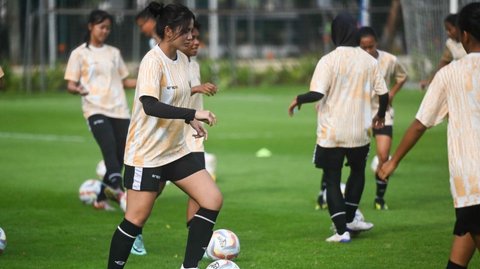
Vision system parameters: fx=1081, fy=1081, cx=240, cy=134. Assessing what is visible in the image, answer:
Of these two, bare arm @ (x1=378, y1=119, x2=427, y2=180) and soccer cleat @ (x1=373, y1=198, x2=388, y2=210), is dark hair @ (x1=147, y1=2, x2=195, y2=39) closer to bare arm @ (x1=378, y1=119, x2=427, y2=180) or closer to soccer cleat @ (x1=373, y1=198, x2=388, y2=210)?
bare arm @ (x1=378, y1=119, x2=427, y2=180)

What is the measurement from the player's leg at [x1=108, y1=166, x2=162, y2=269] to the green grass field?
1154 millimetres

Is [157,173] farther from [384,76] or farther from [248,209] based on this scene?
[384,76]

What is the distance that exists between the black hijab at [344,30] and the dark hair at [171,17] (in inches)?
103

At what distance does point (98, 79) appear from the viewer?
12.7 metres

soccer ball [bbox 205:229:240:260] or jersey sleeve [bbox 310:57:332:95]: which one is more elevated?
jersey sleeve [bbox 310:57:332:95]

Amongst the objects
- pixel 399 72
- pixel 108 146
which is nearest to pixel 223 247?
pixel 108 146

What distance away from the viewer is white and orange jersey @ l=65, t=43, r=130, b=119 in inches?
497

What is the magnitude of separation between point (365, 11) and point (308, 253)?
78.8 ft

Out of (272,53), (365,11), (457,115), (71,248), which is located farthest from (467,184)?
(272,53)

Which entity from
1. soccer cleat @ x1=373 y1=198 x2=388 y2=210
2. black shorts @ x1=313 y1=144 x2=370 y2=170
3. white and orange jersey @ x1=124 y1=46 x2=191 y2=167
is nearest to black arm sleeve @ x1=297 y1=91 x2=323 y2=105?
black shorts @ x1=313 y1=144 x2=370 y2=170

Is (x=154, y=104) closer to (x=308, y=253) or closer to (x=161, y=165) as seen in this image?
(x=161, y=165)

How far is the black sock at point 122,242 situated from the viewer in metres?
8.12

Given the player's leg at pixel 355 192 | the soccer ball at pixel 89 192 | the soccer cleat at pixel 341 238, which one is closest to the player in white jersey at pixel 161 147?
the soccer cleat at pixel 341 238

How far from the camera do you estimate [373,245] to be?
10305 mm
